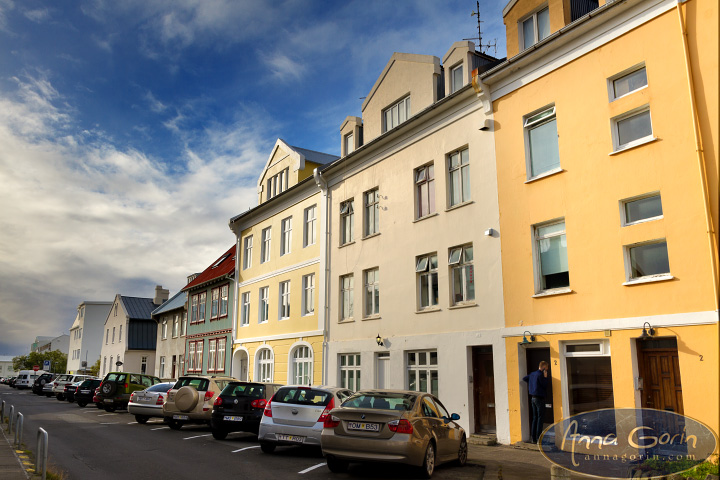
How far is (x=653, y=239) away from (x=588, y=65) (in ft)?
15.4

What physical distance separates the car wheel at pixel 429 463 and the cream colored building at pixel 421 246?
5.78 metres

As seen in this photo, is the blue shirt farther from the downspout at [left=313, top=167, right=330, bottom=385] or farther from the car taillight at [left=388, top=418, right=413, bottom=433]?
the downspout at [left=313, top=167, right=330, bottom=385]

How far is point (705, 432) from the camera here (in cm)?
1080

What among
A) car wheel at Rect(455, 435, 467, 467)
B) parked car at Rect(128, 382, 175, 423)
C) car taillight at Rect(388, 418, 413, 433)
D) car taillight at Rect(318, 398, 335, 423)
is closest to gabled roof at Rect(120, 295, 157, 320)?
parked car at Rect(128, 382, 175, 423)

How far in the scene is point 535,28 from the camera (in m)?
16.6

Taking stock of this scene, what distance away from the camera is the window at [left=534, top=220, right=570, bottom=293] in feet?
48.7

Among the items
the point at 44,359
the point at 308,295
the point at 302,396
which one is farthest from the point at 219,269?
the point at 44,359

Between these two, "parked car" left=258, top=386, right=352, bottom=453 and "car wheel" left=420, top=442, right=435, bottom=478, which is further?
"parked car" left=258, top=386, right=352, bottom=453

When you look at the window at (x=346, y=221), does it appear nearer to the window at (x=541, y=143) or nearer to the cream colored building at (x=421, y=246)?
the cream colored building at (x=421, y=246)

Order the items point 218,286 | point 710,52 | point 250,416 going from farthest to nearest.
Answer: point 218,286
point 250,416
point 710,52

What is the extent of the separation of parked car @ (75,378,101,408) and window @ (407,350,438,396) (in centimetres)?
1938

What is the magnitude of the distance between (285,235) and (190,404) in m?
12.4

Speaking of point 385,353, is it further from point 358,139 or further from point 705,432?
point 705,432

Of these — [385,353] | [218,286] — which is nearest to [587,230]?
[385,353]
